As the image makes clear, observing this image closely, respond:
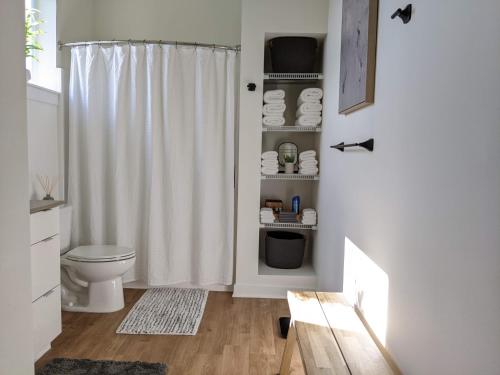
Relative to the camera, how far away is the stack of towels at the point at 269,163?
3188 millimetres

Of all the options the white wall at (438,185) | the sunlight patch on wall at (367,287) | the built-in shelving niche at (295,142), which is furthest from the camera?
the built-in shelving niche at (295,142)

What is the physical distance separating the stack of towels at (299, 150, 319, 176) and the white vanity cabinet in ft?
5.85

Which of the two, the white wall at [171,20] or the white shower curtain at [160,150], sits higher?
the white wall at [171,20]

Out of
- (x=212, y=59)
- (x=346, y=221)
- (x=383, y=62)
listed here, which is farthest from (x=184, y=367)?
(x=212, y=59)

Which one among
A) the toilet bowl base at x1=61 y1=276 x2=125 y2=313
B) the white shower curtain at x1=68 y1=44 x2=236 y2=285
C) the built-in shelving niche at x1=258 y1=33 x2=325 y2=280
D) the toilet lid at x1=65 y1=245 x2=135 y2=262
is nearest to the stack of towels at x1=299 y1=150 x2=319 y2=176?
the built-in shelving niche at x1=258 y1=33 x2=325 y2=280

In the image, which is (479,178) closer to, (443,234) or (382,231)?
(443,234)

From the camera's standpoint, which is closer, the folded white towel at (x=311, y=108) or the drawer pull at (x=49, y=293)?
the drawer pull at (x=49, y=293)

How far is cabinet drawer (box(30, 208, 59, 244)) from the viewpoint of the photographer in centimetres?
210

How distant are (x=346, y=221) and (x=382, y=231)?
617 mm

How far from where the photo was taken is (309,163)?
10.6 ft

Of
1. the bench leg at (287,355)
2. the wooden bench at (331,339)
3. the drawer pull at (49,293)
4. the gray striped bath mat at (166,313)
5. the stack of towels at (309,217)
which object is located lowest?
the gray striped bath mat at (166,313)

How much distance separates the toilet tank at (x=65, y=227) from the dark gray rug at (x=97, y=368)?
998mm

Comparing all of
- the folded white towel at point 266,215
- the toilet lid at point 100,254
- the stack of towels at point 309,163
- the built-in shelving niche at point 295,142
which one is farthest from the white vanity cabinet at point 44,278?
the stack of towels at point 309,163

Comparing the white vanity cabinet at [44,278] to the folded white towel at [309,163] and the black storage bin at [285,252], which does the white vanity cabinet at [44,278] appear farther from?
Answer: the folded white towel at [309,163]
